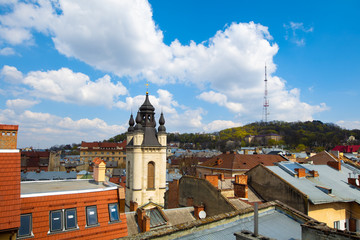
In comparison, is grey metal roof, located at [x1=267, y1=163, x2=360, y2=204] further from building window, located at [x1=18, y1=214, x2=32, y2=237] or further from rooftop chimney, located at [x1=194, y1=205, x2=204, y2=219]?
building window, located at [x1=18, y1=214, x2=32, y2=237]

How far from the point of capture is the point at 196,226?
930 centimetres

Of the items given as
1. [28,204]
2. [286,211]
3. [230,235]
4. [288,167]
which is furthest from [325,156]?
[28,204]

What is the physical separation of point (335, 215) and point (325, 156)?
→ 33.0m

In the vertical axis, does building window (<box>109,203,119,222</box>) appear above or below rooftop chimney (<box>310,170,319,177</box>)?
below

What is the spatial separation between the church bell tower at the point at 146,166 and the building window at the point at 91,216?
18.1m

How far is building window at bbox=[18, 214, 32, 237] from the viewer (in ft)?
36.8

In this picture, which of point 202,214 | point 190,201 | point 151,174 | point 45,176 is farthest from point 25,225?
point 45,176

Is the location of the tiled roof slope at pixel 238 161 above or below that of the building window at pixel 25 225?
below

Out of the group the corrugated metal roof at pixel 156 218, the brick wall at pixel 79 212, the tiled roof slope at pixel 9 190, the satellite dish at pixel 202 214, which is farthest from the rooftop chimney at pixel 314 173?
the tiled roof slope at pixel 9 190

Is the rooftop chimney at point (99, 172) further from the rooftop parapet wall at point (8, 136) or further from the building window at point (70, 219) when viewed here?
the rooftop parapet wall at point (8, 136)

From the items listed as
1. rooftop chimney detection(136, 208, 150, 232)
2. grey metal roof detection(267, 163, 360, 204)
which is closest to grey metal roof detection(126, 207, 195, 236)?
rooftop chimney detection(136, 208, 150, 232)

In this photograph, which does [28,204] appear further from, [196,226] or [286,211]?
[286,211]

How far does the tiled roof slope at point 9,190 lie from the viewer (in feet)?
32.5

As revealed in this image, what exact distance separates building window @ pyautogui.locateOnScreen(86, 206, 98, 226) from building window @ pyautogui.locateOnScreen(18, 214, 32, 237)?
2.64 meters
